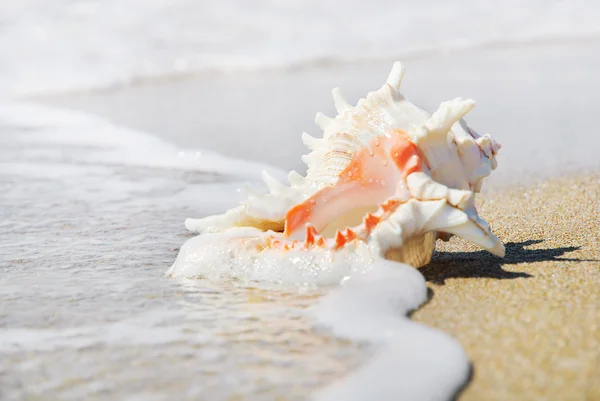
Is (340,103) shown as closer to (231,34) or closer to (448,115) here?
(448,115)

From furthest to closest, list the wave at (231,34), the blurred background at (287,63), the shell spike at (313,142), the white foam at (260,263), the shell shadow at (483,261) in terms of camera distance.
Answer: the wave at (231,34) < the blurred background at (287,63) < the shell spike at (313,142) < the shell shadow at (483,261) < the white foam at (260,263)

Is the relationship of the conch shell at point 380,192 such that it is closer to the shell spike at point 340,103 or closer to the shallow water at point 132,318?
Result: the shell spike at point 340,103

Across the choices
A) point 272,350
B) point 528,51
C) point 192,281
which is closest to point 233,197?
point 192,281

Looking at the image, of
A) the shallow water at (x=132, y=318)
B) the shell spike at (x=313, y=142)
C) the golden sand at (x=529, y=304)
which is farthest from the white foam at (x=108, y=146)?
the golden sand at (x=529, y=304)

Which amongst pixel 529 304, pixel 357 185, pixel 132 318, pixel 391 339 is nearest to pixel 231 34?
pixel 357 185

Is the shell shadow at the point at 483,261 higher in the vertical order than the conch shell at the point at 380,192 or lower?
lower
